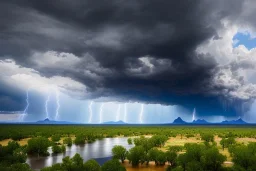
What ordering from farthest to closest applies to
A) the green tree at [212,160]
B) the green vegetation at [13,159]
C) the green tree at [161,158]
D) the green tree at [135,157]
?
the green tree at [135,157] < the green tree at [161,158] < the green tree at [212,160] < the green vegetation at [13,159]

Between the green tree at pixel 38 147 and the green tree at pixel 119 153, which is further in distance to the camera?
the green tree at pixel 38 147

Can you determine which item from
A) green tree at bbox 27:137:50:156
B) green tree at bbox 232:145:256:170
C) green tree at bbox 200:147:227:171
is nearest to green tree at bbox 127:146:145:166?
green tree at bbox 200:147:227:171

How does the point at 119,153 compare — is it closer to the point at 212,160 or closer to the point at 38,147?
the point at 212,160

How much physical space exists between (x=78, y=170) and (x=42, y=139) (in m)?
29.5

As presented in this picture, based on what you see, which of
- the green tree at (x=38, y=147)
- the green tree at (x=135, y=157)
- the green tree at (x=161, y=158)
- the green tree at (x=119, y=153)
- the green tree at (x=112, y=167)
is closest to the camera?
the green tree at (x=112, y=167)

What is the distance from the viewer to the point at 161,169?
38719 millimetres

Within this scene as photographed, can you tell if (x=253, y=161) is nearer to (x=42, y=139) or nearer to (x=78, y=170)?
(x=78, y=170)

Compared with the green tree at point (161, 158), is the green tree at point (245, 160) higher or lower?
higher

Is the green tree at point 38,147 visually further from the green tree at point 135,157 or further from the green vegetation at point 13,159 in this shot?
the green tree at point 135,157

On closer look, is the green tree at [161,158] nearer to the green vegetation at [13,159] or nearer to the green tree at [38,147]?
the green vegetation at [13,159]

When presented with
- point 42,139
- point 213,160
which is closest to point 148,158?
point 213,160

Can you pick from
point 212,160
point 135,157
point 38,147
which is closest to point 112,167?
point 135,157

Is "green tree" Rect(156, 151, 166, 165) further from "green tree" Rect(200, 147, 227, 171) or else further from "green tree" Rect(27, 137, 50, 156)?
"green tree" Rect(27, 137, 50, 156)

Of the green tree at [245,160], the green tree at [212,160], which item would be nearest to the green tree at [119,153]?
the green tree at [212,160]
